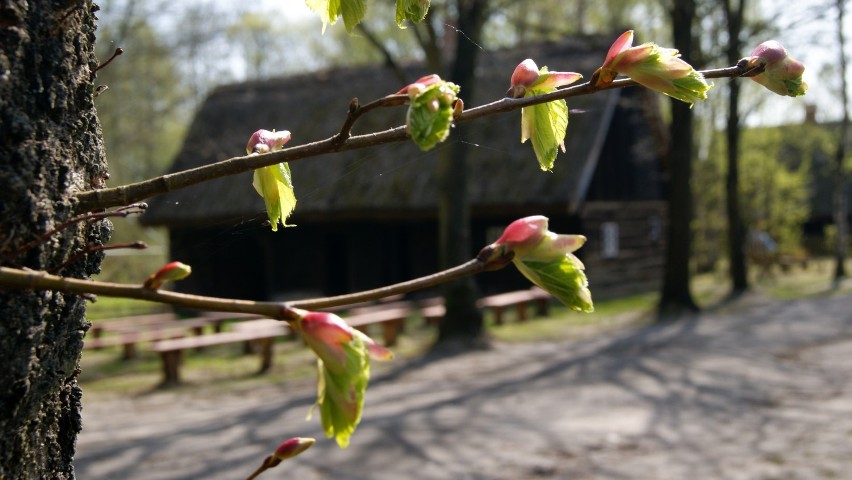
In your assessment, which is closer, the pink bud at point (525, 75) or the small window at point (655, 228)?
the pink bud at point (525, 75)

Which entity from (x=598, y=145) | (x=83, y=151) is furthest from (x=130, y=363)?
(x=83, y=151)

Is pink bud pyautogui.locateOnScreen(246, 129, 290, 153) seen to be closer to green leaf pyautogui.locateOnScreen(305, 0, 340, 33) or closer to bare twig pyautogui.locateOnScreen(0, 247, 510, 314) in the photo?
green leaf pyautogui.locateOnScreen(305, 0, 340, 33)

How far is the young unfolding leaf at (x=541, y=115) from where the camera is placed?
3.92 feet

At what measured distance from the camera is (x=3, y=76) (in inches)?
38.5

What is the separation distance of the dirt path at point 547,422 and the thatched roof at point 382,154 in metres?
6.97

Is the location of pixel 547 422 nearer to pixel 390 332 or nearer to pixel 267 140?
pixel 390 332

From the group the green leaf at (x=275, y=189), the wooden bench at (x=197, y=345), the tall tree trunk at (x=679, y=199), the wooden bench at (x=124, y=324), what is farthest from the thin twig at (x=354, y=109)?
the tall tree trunk at (x=679, y=199)

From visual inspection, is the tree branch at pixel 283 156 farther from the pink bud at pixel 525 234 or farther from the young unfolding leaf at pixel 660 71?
the pink bud at pixel 525 234

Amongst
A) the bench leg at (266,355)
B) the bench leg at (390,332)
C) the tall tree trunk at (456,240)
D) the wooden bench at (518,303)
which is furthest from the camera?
the wooden bench at (518,303)

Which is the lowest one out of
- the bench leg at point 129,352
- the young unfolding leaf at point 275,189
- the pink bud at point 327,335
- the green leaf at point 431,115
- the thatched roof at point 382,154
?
the bench leg at point 129,352

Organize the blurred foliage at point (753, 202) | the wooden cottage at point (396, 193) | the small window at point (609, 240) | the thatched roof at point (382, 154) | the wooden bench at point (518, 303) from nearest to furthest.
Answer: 1. the wooden bench at point (518, 303)
2. the thatched roof at point (382, 154)
3. the wooden cottage at point (396, 193)
4. the small window at point (609, 240)
5. the blurred foliage at point (753, 202)

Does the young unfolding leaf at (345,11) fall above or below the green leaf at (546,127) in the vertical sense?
above

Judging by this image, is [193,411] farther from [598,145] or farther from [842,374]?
[598,145]

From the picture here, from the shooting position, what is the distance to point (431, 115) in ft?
2.82
